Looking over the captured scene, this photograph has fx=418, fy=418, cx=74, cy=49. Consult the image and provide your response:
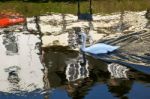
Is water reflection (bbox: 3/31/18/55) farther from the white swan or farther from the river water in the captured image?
the white swan

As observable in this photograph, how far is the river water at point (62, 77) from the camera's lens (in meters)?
15.0

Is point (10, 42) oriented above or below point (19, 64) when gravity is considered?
above

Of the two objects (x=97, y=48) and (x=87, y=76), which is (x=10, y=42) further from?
(x=87, y=76)

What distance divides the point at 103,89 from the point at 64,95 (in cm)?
151

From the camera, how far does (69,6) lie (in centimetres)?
2998

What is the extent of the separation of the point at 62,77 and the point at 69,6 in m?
14.0

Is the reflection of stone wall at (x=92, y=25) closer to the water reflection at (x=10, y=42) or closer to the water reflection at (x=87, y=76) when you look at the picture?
the water reflection at (x=10, y=42)

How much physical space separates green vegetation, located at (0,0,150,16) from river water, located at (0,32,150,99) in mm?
8894

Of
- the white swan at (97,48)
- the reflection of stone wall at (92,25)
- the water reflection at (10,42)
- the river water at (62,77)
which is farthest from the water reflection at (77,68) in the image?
the water reflection at (10,42)

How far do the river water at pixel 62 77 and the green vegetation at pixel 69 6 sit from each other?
8.89m

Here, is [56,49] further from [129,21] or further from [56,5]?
[56,5]

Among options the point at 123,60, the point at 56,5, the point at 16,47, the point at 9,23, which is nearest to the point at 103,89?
the point at 123,60

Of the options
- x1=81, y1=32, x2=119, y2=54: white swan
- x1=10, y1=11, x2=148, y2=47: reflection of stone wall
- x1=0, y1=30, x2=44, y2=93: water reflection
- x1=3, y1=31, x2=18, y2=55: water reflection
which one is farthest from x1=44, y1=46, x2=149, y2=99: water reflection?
x1=10, y1=11, x2=148, y2=47: reflection of stone wall

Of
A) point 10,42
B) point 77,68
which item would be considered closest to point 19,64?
point 77,68
